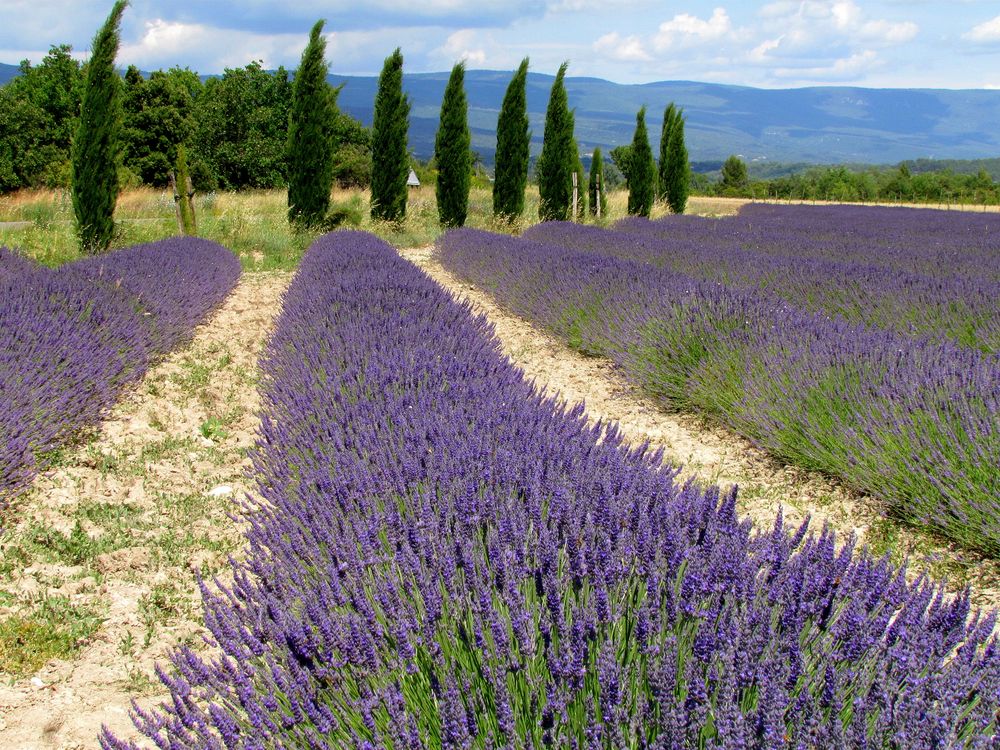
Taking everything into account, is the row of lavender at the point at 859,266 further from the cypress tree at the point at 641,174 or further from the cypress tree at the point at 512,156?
the cypress tree at the point at 641,174

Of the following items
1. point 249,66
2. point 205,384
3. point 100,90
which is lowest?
point 205,384

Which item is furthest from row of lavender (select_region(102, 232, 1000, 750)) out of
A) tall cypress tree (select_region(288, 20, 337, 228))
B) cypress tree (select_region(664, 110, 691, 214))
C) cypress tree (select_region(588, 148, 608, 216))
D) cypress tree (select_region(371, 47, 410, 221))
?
cypress tree (select_region(664, 110, 691, 214))

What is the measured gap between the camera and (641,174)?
20328mm

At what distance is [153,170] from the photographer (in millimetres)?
28844

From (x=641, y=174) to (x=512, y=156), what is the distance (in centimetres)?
489

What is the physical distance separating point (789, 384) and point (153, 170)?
2986cm

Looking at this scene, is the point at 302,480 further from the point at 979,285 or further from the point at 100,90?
the point at 100,90

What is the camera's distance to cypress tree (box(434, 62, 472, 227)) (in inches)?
647

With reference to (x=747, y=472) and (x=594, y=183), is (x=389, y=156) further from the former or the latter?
(x=747, y=472)

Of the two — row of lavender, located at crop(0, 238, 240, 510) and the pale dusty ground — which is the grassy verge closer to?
row of lavender, located at crop(0, 238, 240, 510)

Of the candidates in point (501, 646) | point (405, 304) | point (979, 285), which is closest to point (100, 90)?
point (405, 304)

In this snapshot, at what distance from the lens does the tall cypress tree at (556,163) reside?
1780cm

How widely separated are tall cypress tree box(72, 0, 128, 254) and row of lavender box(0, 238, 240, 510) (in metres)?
3.20

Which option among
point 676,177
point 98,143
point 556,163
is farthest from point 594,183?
point 98,143
